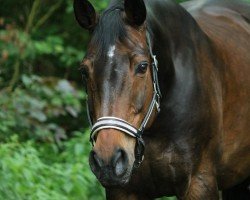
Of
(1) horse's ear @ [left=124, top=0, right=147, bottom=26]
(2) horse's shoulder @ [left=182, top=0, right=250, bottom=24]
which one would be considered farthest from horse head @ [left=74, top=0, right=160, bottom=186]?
(2) horse's shoulder @ [left=182, top=0, right=250, bottom=24]

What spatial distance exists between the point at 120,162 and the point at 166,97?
79 centimetres

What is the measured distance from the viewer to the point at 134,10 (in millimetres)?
4121

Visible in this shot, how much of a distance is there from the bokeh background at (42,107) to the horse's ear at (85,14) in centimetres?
193

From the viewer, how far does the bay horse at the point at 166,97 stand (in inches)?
155

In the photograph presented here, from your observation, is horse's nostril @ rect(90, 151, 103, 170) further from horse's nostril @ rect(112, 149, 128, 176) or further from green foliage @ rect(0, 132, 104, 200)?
green foliage @ rect(0, 132, 104, 200)

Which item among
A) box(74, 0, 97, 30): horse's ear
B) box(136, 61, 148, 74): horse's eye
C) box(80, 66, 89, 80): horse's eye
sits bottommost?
box(80, 66, 89, 80): horse's eye

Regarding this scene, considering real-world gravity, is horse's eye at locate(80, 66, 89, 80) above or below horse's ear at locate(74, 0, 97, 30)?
below

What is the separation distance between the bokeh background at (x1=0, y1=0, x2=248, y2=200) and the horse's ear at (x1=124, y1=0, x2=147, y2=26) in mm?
2130

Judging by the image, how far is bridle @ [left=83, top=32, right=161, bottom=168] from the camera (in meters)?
3.86

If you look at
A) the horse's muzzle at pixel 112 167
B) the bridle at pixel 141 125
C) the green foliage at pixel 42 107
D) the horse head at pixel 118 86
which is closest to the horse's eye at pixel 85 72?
the horse head at pixel 118 86

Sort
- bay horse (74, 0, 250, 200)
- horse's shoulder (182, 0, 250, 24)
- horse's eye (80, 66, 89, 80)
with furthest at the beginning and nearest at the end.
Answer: horse's shoulder (182, 0, 250, 24), horse's eye (80, 66, 89, 80), bay horse (74, 0, 250, 200)

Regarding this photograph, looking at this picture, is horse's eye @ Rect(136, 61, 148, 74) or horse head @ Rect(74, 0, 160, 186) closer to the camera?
Result: horse head @ Rect(74, 0, 160, 186)

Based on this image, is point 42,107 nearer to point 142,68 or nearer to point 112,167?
point 142,68

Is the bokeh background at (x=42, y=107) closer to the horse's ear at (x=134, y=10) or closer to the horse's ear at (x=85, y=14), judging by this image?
the horse's ear at (x=85, y=14)
